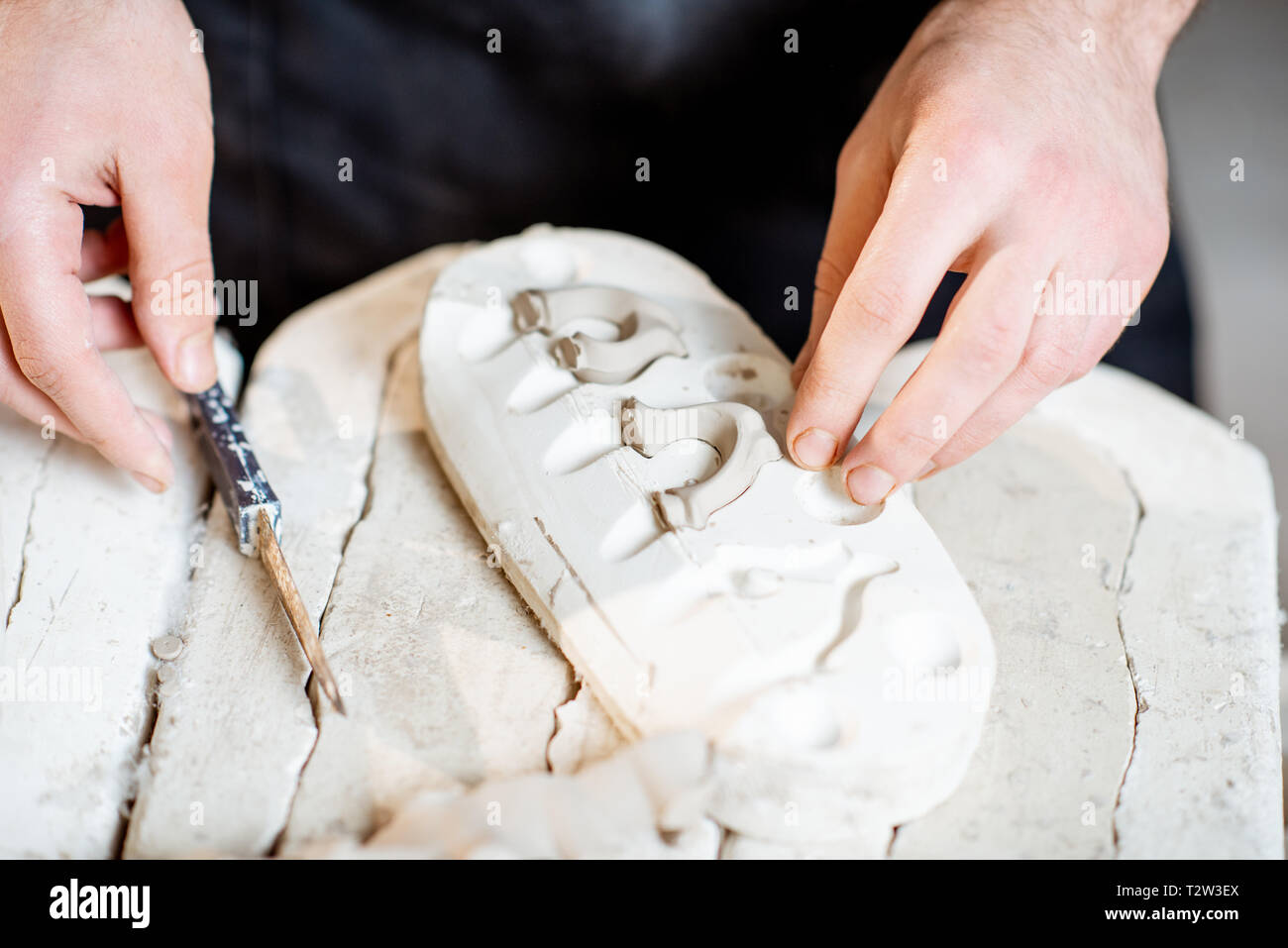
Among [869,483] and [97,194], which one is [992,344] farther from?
[97,194]

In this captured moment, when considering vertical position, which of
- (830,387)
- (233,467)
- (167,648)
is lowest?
(167,648)

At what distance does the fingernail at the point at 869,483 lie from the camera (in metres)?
0.89

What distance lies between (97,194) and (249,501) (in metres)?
0.30

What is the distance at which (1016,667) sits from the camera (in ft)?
2.97

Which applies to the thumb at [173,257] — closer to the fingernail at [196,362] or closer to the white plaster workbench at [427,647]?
the fingernail at [196,362]

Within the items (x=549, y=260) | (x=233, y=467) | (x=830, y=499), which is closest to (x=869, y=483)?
(x=830, y=499)

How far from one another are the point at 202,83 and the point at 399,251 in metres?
0.54

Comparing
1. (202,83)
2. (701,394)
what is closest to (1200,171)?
(701,394)

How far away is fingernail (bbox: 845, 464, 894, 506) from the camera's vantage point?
89 cm

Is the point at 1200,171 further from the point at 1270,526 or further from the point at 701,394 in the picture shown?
the point at 701,394

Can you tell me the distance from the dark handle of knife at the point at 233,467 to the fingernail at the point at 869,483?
1.66 ft

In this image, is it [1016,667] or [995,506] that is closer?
[1016,667]

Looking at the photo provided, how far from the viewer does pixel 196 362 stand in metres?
1.02

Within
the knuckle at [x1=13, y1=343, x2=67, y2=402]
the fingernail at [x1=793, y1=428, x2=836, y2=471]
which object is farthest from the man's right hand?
the fingernail at [x1=793, y1=428, x2=836, y2=471]
